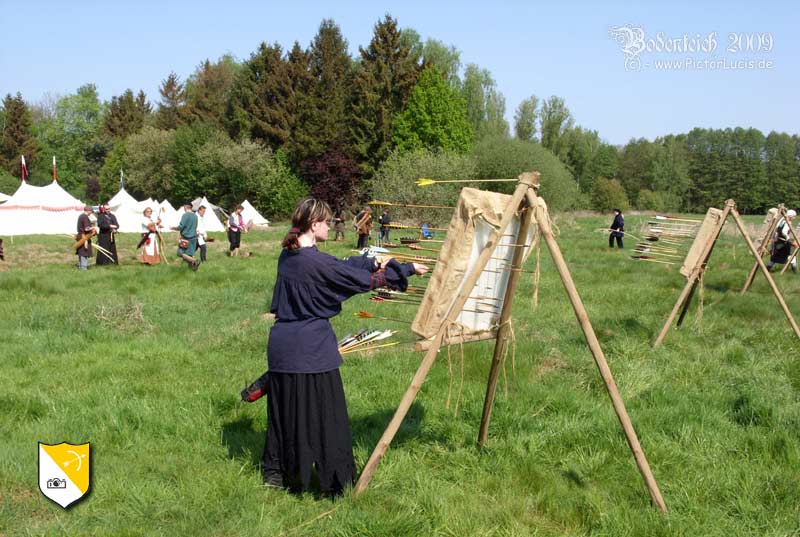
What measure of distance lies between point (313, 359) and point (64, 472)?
1887mm

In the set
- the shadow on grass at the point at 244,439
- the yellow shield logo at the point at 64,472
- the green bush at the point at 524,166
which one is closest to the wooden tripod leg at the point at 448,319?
the shadow on grass at the point at 244,439

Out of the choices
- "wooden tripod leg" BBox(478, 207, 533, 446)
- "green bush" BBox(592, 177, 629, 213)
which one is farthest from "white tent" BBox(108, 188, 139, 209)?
"green bush" BBox(592, 177, 629, 213)

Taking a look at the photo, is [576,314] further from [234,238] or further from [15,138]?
[15,138]

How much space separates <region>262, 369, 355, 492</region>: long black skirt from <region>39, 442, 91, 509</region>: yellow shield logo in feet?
4.21

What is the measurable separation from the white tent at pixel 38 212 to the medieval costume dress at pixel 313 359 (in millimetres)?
29977

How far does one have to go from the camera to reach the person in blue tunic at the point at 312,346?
12.7 feet

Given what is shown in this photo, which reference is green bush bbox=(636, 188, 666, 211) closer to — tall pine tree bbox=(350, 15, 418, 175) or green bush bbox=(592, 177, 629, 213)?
green bush bbox=(592, 177, 629, 213)

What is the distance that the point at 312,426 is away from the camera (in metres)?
3.90

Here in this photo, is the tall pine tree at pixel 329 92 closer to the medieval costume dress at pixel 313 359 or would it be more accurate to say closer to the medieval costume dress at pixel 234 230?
the medieval costume dress at pixel 234 230

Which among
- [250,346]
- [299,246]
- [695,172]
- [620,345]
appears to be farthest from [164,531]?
[695,172]

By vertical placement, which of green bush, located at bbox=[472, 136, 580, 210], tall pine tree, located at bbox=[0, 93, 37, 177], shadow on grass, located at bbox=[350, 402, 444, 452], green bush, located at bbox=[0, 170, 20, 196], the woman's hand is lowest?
shadow on grass, located at bbox=[350, 402, 444, 452]

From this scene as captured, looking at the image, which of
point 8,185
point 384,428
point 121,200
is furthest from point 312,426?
point 8,185

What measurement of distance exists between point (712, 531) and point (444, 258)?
87.6 inches

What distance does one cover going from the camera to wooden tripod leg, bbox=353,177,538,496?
12.4ft
